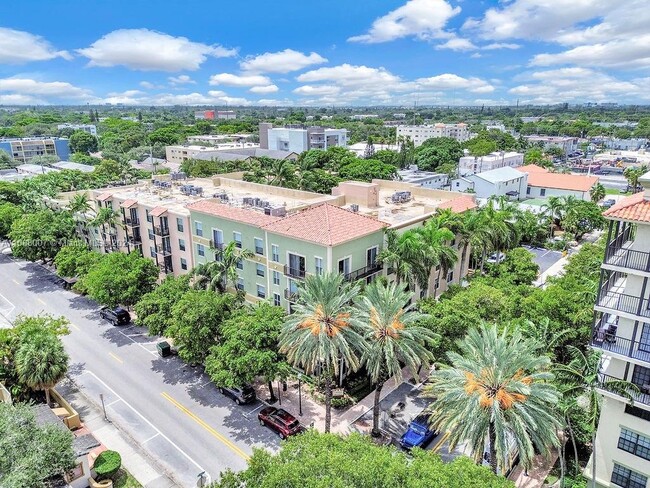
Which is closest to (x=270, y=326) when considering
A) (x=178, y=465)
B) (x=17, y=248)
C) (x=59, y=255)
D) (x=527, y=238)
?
(x=178, y=465)

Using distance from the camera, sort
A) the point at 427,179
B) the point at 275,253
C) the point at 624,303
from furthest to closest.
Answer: the point at 427,179 → the point at 275,253 → the point at 624,303

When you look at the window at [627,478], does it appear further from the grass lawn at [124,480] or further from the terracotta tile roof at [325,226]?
the grass lawn at [124,480]

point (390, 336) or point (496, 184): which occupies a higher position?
point (390, 336)

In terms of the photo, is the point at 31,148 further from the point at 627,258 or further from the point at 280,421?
the point at 627,258

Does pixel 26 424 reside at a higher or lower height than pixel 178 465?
higher

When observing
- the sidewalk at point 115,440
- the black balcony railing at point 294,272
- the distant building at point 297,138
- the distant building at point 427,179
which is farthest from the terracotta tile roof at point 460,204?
the distant building at point 297,138

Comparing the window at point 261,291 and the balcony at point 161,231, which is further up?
the balcony at point 161,231

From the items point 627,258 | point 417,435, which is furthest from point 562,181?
point 417,435

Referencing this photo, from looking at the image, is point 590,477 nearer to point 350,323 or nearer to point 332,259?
point 350,323
